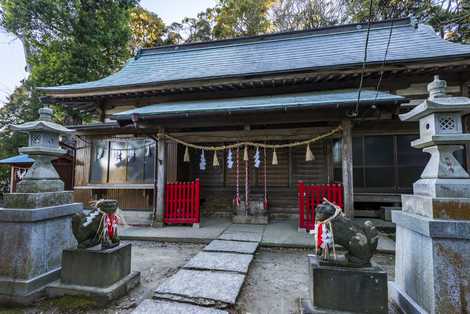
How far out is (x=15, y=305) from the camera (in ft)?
7.99

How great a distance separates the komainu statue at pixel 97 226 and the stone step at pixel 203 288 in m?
0.93

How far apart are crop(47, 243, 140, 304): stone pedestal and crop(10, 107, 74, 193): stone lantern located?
96 cm

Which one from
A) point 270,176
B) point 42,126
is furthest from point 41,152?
point 270,176

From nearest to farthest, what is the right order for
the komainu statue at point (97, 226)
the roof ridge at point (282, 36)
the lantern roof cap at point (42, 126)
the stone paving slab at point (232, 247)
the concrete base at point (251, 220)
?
the komainu statue at point (97, 226)
the lantern roof cap at point (42, 126)
the stone paving slab at point (232, 247)
the concrete base at point (251, 220)
the roof ridge at point (282, 36)

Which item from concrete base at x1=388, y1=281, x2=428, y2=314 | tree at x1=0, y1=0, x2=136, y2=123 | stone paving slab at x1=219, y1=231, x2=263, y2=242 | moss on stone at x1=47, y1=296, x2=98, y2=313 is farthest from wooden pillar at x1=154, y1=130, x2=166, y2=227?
tree at x1=0, y1=0, x2=136, y2=123

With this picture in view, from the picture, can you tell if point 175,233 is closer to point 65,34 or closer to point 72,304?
point 72,304

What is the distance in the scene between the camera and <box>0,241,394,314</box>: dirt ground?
2.39 metres

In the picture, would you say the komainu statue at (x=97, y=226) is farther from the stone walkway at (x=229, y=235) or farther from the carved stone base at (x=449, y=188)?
the carved stone base at (x=449, y=188)

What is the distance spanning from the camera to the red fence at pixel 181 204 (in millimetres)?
5660

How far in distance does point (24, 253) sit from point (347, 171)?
565 cm

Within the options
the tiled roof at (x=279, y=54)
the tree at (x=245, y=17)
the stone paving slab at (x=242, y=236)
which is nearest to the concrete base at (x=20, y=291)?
the stone paving slab at (x=242, y=236)

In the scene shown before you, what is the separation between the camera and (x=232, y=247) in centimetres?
418

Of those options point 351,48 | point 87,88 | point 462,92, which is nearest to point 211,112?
point 87,88

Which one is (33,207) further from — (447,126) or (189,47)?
(189,47)
